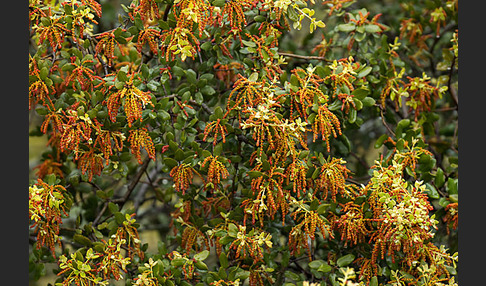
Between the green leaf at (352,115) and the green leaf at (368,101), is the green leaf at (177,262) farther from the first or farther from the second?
the green leaf at (368,101)

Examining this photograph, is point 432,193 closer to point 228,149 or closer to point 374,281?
point 374,281

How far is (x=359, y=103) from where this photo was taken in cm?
261

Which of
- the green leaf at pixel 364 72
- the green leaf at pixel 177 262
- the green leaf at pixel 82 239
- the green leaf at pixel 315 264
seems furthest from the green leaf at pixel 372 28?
the green leaf at pixel 82 239

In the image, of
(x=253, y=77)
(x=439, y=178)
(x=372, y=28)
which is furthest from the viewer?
(x=372, y=28)

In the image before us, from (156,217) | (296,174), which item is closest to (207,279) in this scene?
(296,174)

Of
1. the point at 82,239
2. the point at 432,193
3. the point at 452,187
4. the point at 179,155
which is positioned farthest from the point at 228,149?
the point at 452,187

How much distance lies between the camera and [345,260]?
2605mm

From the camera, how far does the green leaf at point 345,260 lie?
260cm

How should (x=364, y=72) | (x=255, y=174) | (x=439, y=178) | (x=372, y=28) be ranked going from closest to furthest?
(x=255, y=174), (x=364, y=72), (x=439, y=178), (x=372, y=28)

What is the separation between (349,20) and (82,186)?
5.47 feet

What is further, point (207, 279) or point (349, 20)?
point (349, 20)

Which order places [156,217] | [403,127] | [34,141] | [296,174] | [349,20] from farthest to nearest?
[34,141] → [156,217] → [349,20] → [403,127] → [296,174]

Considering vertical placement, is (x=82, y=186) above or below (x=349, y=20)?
below

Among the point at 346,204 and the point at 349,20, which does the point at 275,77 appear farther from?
the point at 349,20
